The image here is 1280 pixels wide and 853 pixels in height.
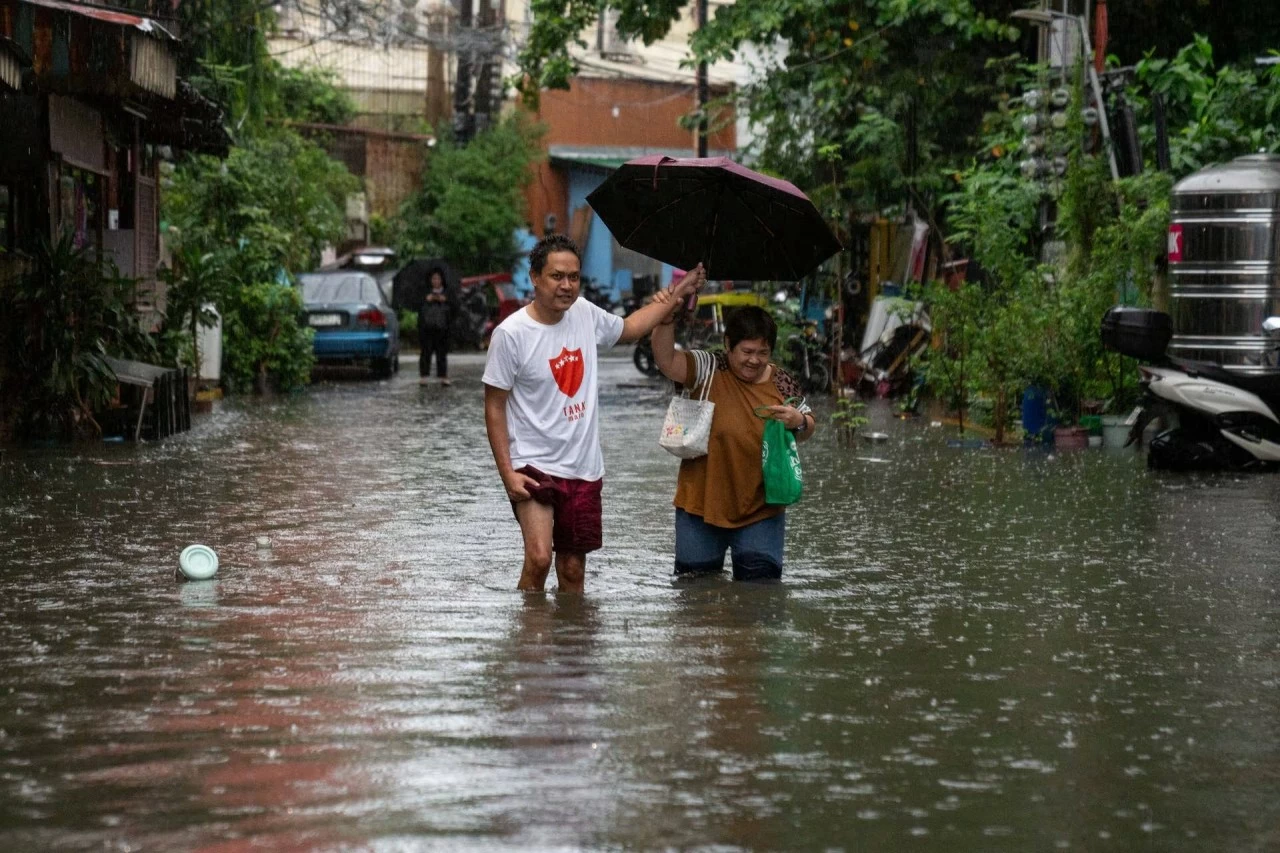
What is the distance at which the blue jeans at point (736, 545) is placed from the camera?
8.77 meters

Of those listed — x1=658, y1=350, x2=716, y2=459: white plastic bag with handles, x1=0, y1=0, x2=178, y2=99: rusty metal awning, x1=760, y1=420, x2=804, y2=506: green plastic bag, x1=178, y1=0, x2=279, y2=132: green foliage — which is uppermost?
x1=178, y1=0, x2=279, y2=132: green foliage

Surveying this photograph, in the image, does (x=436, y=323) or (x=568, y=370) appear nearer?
(x=568, y=370)

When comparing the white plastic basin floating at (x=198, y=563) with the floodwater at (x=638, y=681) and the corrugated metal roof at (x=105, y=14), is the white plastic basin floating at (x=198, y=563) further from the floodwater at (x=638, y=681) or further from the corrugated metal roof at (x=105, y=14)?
the corrugated metal roof at (x=105, y=14)

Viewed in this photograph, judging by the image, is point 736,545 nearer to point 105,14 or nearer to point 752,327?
point 752,327

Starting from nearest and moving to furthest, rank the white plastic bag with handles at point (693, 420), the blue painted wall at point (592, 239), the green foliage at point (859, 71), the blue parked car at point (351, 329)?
the white plastic bag with handles at point (693, 420), the green foliage at point (859, 71), the blue parked car at point (351, 329), the blue painted wall at point (592, 239)

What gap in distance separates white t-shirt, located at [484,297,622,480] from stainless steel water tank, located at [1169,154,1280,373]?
9498 mm

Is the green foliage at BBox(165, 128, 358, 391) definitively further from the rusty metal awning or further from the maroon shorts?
the maroon shorts

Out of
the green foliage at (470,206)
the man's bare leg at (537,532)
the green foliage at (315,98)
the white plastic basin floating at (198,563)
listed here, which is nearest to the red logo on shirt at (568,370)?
the man's bare leg at (537,532)

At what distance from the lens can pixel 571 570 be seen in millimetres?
8289

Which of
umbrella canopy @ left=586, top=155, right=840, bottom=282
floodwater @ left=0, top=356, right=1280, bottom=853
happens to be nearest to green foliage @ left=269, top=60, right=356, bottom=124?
floodwater @ left=0, top=356, right=1280, bottom=853

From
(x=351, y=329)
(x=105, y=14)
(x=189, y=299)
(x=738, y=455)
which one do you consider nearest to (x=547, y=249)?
(x=738, y=455)

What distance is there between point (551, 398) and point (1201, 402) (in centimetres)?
797

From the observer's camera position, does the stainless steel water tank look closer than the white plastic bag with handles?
No

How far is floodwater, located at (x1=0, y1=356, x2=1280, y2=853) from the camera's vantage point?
16.0 ft
